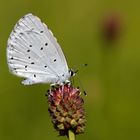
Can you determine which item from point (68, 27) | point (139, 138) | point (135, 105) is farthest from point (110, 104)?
point (68, 27)

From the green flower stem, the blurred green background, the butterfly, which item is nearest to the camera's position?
the green flower stem

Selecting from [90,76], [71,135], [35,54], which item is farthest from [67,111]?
[90,76]

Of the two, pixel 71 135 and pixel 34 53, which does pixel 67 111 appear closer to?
pixel 71 135

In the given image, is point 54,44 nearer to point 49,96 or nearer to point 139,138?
point 49,96

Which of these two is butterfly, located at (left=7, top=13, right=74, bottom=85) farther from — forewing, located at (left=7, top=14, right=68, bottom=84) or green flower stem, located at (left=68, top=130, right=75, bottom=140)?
green flower stem, located at (left=68, top=130, right=75, bottom=140)

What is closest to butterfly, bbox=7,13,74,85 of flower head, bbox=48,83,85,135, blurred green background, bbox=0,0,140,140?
flower head, bbox=48,83,85,135

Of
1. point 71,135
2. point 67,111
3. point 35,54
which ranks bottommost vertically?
point 71,135

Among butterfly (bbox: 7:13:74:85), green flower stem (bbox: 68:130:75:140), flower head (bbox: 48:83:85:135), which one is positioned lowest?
green flower stem (bbox: 68:130:75:140)
